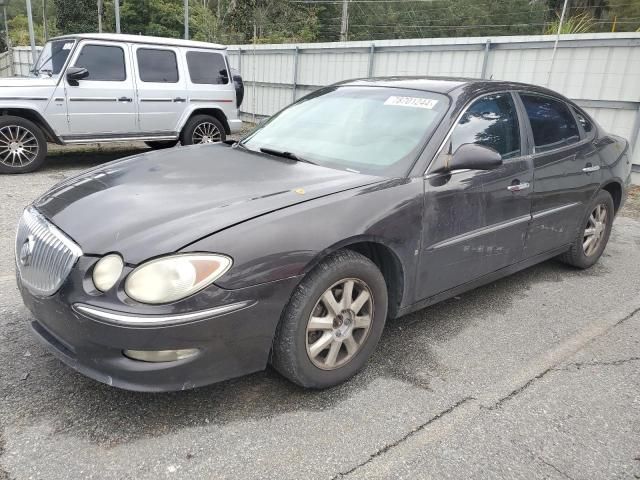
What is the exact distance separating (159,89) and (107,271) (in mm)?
7002

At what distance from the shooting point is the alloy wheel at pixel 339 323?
2.60 meters

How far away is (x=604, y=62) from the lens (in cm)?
857

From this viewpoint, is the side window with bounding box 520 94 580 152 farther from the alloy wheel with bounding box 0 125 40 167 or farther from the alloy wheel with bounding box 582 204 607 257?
the alloy wheel with bounding box 0 125 40 167

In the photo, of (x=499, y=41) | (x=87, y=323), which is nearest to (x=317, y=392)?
(x=87, y=323)

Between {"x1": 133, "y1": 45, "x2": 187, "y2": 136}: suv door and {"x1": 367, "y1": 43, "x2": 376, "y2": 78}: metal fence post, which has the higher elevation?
{"x1": 367, "y1": 43, "x2": 376, "y2": 78}: metal fence post

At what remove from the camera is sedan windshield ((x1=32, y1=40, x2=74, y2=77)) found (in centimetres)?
762

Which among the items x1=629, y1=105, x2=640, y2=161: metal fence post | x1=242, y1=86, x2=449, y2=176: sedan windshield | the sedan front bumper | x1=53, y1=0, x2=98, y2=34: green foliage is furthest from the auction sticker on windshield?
x1=53, y1=0, x2=98, y2=34: green foliage

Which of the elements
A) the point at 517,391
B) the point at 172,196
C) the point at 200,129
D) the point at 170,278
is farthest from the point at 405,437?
the point at 200,129

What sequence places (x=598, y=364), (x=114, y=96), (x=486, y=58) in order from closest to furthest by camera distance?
(x=598, y=364) < (x=114, y=96) < (x=486, y=58)

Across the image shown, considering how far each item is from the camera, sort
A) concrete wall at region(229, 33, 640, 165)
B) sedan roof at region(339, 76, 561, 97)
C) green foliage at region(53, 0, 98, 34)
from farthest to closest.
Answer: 1. green foliage at region(53, 0, 98, 34)
2. concrete wall at region(229, 33, 640, 165)
3. sedan roof at region(339, 76, 561, 97)

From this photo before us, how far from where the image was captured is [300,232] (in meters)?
2.44

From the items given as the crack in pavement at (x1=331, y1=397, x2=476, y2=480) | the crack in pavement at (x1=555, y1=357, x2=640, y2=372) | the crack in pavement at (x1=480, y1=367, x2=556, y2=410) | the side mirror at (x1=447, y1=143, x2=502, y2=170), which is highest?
the side mirror at (x1=447, y1=143, x2=502, y2=170)

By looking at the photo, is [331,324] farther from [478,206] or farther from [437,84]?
[437,84]

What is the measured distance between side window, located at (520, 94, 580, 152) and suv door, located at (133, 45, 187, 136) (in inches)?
247
